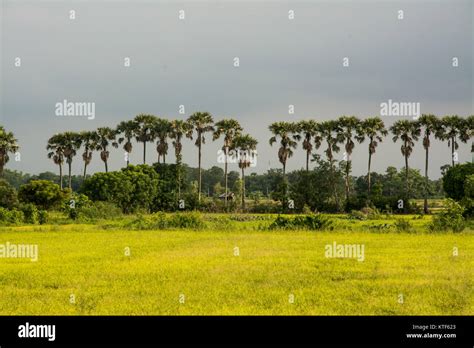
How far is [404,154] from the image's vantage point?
210ft

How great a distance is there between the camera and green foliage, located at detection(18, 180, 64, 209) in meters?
52.4

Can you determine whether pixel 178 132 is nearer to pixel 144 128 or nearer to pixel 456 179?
pixel 144 128

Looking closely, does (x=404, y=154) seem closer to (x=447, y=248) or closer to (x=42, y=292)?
(x=447, y=248)

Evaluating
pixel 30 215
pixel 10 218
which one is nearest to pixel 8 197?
pixel 30 215

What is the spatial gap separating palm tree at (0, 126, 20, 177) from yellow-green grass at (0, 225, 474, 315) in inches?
1253

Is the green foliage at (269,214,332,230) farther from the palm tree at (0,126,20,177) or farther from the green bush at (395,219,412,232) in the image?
the palm tree at (0,126,20,177)

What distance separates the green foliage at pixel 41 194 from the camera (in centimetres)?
5241

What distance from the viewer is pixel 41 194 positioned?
52375mm

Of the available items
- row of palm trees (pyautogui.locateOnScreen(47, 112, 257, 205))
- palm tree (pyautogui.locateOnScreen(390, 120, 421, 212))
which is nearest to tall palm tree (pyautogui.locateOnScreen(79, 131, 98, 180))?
row of palm trees (pyautogui.locateOnScreen(47, 112, 257, 205))

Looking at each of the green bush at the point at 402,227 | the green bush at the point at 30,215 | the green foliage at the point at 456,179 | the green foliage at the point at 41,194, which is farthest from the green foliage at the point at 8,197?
the green foliage at the point at 456,179

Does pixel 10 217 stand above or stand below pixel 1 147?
below

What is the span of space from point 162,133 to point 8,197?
25361mm

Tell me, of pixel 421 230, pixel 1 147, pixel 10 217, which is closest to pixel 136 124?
pixel 1 147
